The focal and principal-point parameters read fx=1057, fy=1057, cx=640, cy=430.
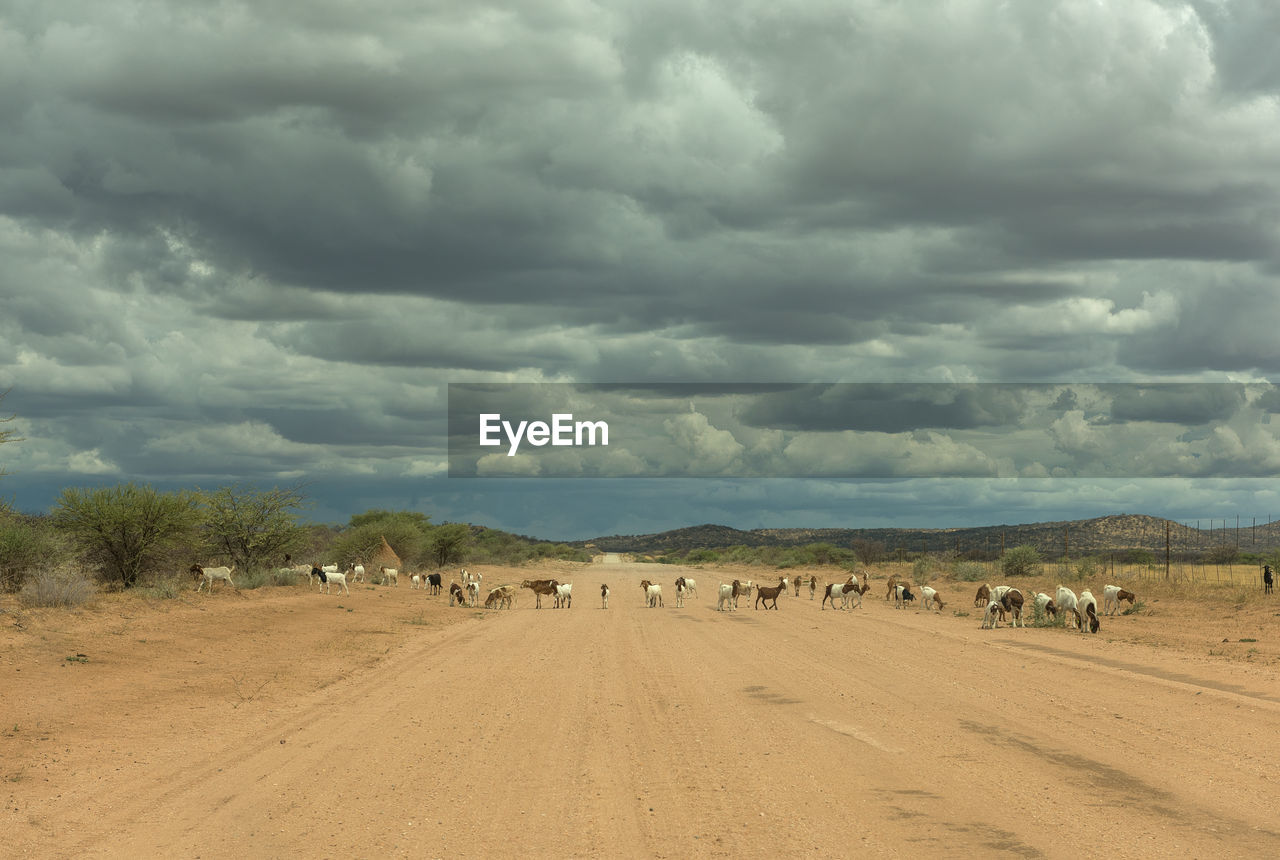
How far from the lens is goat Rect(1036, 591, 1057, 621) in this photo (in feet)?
108

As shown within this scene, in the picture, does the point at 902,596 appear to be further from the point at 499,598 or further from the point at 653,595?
the point at 499,598

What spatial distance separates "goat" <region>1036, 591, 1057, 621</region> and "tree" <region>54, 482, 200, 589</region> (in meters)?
29.8

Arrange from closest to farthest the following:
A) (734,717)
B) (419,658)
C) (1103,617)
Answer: (734,717)
(419,658)
(1103,617)

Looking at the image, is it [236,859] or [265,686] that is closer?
[236,859]

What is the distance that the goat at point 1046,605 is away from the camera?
3281 centimetres

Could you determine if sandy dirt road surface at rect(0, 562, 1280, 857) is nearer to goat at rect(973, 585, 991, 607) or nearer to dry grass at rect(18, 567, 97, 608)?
dry grass at rect(18, 567, 97, 608)

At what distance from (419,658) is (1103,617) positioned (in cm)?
2367

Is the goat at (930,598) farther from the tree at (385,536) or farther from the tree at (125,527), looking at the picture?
the tree at (385,536)

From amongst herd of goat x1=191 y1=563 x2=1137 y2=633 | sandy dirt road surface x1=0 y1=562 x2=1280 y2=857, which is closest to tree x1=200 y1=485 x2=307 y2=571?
herd of goat x1=191 y1=563 x2=1137 y2=633

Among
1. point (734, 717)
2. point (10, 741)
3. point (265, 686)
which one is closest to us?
point (10, 741)

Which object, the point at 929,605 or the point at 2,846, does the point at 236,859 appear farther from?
the point at 929,605

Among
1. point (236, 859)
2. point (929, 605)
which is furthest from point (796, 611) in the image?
point (236, 859)

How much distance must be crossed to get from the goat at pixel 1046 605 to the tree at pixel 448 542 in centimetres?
5491

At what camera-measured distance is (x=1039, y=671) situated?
2056 centimetres
